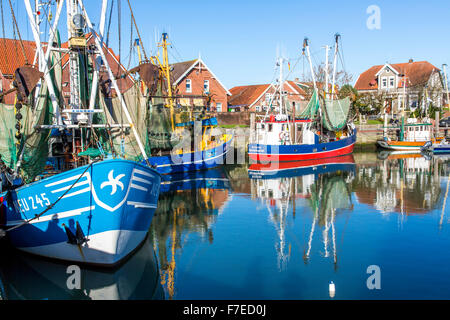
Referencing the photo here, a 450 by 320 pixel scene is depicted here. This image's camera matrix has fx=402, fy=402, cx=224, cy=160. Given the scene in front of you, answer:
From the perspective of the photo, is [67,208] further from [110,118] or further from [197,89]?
[197,89]

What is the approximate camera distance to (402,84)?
5650 centimetres

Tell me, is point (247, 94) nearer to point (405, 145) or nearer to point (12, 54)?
point (405, 145)

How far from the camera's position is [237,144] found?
4209 cm

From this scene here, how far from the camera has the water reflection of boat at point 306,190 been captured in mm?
13781

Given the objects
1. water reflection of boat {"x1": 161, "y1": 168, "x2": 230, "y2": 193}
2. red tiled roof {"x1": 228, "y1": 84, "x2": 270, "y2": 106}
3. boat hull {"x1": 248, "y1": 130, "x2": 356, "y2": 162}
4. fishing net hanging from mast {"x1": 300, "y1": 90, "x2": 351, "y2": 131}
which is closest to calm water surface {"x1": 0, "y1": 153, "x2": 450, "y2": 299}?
water reflection of boat {"x1": 161, "y1": 168, "x2": 230, "y2": 193}

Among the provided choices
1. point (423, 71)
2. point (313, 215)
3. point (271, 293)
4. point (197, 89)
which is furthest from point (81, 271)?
point (423, 71)

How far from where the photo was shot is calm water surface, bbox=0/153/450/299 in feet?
30.0

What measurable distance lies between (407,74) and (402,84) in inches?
223

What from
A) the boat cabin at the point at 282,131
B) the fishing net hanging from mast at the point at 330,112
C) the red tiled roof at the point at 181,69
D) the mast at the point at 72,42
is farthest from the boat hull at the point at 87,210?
the red tiled roof at the point at 181,69

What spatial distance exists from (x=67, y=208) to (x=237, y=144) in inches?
1284

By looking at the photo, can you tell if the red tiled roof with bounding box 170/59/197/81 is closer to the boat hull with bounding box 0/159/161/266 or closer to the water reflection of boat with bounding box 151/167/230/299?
the water reflection of boat with bounding box 151/167/230/299

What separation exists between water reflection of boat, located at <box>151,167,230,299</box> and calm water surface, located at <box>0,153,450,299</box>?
0.05 meters

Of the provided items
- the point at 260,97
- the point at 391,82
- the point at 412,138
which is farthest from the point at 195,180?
the point at 391,82

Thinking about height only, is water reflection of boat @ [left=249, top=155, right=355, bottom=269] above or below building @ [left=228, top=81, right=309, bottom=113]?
below
